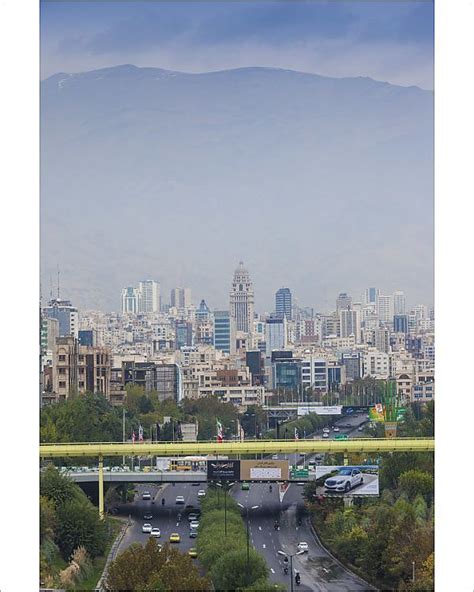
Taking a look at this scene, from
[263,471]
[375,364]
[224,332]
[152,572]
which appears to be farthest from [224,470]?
[375,364]

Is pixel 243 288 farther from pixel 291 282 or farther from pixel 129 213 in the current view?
pixel 129 213

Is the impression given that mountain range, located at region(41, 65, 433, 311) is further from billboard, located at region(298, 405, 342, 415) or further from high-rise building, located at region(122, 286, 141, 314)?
billboard, located at region(298, 405, 342, 415)

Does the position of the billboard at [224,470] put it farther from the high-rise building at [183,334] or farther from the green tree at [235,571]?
the high-rise building at [183,334]

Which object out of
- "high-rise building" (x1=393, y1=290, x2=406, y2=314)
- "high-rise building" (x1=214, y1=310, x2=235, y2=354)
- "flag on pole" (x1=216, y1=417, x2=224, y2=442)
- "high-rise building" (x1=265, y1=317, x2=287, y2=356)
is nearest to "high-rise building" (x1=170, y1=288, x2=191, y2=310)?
"high-rise building" (x1=214, y1=310, x2=235, y2=354)

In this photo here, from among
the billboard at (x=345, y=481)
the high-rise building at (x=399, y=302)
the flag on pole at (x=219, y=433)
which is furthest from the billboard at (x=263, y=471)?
the high-rise building at (x=399, y=302)

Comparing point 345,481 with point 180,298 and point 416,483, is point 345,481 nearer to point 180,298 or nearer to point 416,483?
point 416,483
